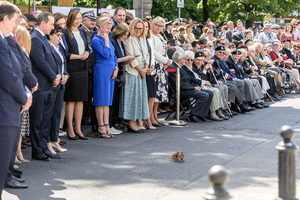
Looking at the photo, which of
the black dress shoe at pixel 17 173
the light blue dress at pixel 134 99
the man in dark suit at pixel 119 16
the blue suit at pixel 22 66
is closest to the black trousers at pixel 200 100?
the light blue dress at pixel 134 99

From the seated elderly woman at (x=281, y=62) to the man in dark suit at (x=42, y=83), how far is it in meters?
12.7

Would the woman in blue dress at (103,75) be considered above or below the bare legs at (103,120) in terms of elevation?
above

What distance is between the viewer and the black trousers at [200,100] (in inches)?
500

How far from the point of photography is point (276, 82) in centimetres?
1798

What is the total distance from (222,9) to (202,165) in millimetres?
32410

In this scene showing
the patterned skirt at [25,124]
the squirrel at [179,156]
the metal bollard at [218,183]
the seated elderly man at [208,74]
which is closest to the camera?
the metal bollard at [218,183]

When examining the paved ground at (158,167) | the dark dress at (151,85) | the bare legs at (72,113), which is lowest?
the paved ground at (158,167)

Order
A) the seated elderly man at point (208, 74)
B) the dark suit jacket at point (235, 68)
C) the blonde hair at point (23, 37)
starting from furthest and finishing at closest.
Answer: the dark suit jacket at point (235, 68) → the seated elderly man at point (208, 74) → the blonde hair at point (23, 37)

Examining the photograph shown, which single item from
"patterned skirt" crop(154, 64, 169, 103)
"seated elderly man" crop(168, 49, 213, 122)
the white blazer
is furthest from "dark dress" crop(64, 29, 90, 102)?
"seated elderly man" crop(168, 49, 213, 122)

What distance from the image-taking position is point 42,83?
827 centimetres

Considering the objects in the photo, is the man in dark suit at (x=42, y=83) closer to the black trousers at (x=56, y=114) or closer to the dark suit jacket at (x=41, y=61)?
the dark suit jacket at (x=41, y=61)

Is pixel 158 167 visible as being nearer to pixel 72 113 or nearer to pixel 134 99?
pixel 72 113

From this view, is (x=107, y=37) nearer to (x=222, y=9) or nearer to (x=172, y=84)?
(x=172, y=84)

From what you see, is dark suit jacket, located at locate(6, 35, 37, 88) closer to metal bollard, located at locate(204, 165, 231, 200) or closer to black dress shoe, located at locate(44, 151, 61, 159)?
black dress shoe, located at locate(44, 151, 61, 159)
